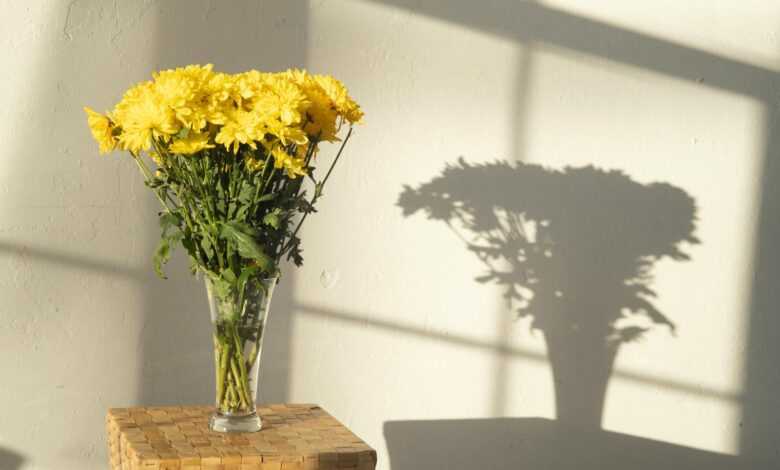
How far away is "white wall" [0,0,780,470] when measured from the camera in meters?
2.47

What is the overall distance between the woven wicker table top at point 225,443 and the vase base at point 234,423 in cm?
1

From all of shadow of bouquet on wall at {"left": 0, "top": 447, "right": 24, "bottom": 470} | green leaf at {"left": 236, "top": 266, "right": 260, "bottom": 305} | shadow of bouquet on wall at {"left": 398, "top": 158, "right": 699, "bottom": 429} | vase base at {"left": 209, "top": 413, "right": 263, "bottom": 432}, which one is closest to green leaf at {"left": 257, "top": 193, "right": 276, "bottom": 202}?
green leaf at {"left": 236, "top": 266, "right": 260, "bottom": 305}

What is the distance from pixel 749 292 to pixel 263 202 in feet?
4.83

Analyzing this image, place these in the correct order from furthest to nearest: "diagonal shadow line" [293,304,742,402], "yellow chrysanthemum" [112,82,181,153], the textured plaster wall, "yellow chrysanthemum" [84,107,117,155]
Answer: "diagonal shadow line" [293,304,742,402] → the textured plaster wall → "yellow chrysanthemum" [84,107,117,155] → "yellow chrysanthemum" [112,82,181,153]

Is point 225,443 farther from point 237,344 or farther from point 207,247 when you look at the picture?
point 207,247

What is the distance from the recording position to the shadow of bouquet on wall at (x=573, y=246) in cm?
277

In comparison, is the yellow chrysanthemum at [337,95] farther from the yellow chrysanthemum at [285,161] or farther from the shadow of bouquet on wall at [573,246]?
the shadow of bouquet on wall at [573,246]

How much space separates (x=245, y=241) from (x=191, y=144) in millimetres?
185

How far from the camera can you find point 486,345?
2785 millimetres

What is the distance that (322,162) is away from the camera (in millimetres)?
2631

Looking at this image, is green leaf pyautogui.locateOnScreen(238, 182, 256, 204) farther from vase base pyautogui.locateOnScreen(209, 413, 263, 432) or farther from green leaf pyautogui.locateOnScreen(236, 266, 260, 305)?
vase base pyautogui.locateOnScreen(209, 413, 263, 432)

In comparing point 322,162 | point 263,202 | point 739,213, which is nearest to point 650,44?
point 739,213

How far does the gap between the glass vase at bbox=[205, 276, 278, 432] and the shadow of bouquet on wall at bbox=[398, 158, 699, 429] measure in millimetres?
772

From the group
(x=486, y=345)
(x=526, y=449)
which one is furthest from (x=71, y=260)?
(x=526, y=449)
